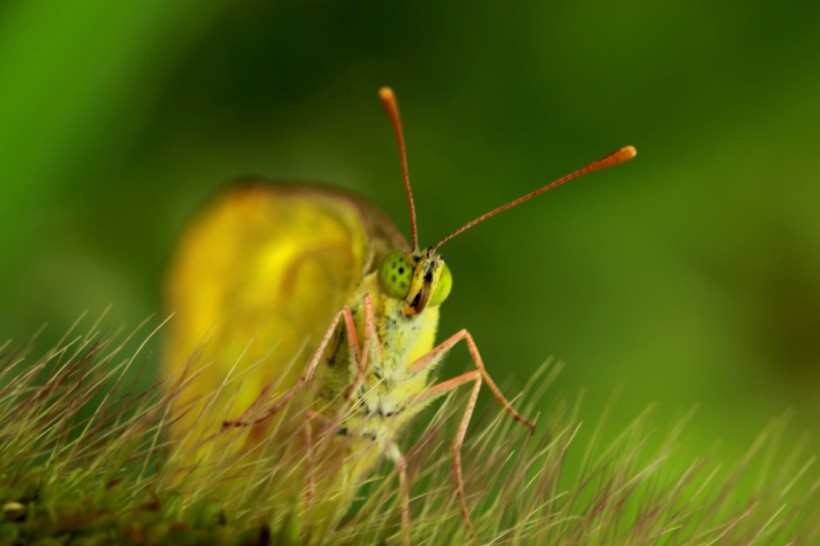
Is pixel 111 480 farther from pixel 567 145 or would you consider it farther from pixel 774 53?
pixel 774 53

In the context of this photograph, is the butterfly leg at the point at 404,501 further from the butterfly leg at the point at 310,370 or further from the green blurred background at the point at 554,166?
the green blurred background at the point at 554,166

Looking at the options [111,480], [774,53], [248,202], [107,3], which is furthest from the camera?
[774,53]

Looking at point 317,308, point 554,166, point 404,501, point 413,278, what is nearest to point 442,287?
point 413,278

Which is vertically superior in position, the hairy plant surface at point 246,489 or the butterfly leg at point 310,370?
the butterfly leg at point 310,370

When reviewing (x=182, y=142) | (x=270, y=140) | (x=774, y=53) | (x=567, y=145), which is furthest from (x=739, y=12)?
(x=182, y=142)

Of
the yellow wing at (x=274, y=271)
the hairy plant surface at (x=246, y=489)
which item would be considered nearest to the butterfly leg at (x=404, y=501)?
the hairy plant surface at (x=246, y=489)
